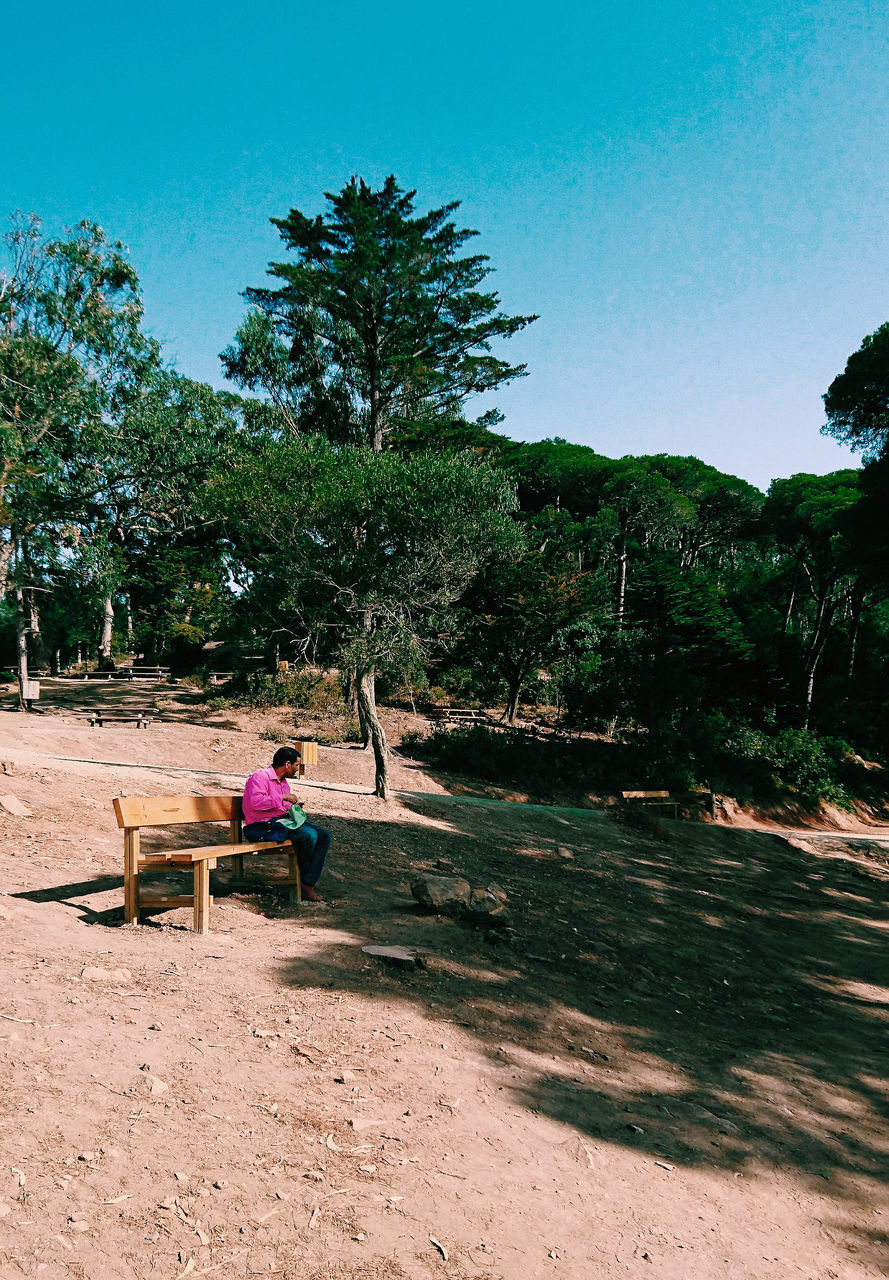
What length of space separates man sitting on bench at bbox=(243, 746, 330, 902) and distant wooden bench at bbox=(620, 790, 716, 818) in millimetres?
10979

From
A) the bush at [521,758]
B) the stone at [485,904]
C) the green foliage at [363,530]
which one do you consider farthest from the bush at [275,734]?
the stone at [485,904]

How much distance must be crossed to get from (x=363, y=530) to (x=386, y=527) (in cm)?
46

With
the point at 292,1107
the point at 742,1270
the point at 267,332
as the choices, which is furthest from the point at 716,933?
the point at 267,332

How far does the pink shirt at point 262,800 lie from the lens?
5.71 meters

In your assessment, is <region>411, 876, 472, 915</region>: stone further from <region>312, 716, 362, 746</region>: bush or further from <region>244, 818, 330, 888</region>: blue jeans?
<region>312, 716, 362, 746</region>: bush

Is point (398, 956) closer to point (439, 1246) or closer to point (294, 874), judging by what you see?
point (294, 874)

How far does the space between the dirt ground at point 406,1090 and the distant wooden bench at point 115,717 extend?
11.0 meters

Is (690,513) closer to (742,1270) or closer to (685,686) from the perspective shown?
(685,686)

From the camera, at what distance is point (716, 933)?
26.4ft

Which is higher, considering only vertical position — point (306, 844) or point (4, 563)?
point (4, 563)

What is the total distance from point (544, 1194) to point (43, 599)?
26293mm

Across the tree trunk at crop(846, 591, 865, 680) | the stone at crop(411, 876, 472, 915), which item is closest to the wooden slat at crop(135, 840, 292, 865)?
the stone at crop(411, 876, 472, 915)

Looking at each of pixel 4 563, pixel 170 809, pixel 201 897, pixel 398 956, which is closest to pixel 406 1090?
pixel 398 956

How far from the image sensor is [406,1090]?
3.46 m
